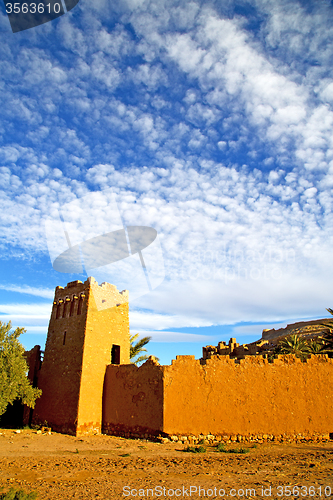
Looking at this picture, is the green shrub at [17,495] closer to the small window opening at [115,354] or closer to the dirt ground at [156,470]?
the dirt ground at [156,470]

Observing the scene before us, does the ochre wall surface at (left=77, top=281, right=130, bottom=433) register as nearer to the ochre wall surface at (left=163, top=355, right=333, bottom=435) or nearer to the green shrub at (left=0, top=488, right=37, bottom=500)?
the ochre wall surface at (left=163, top=355, right=333, bottom=435)

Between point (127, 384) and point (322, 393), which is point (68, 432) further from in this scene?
point (322, 393)

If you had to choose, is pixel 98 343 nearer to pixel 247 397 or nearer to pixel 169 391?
pixel 169 391

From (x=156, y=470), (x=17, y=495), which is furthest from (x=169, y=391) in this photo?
(x=17, y=495)

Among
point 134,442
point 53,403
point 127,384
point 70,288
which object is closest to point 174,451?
point 134,442

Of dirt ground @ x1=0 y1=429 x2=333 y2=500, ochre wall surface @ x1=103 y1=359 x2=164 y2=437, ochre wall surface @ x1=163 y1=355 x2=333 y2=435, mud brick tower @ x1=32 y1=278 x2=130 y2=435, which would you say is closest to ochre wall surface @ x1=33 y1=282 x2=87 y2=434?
mud brick tower @ x1=32 y1=278 x2=130 y2=435

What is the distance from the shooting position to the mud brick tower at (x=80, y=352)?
15.4 metres

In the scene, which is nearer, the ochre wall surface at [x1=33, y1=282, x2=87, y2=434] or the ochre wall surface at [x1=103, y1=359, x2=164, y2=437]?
the ochre wall surface at [x1=103, y1=359, x2=164, y2=437]

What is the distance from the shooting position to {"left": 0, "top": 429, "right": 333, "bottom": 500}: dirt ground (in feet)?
24.5

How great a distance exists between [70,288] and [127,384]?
244 inches

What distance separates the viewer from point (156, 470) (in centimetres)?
938

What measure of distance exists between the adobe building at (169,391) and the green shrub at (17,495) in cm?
762

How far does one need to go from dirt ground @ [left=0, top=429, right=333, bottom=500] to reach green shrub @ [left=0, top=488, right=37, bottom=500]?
296 millimetres

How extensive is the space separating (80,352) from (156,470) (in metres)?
7.81
